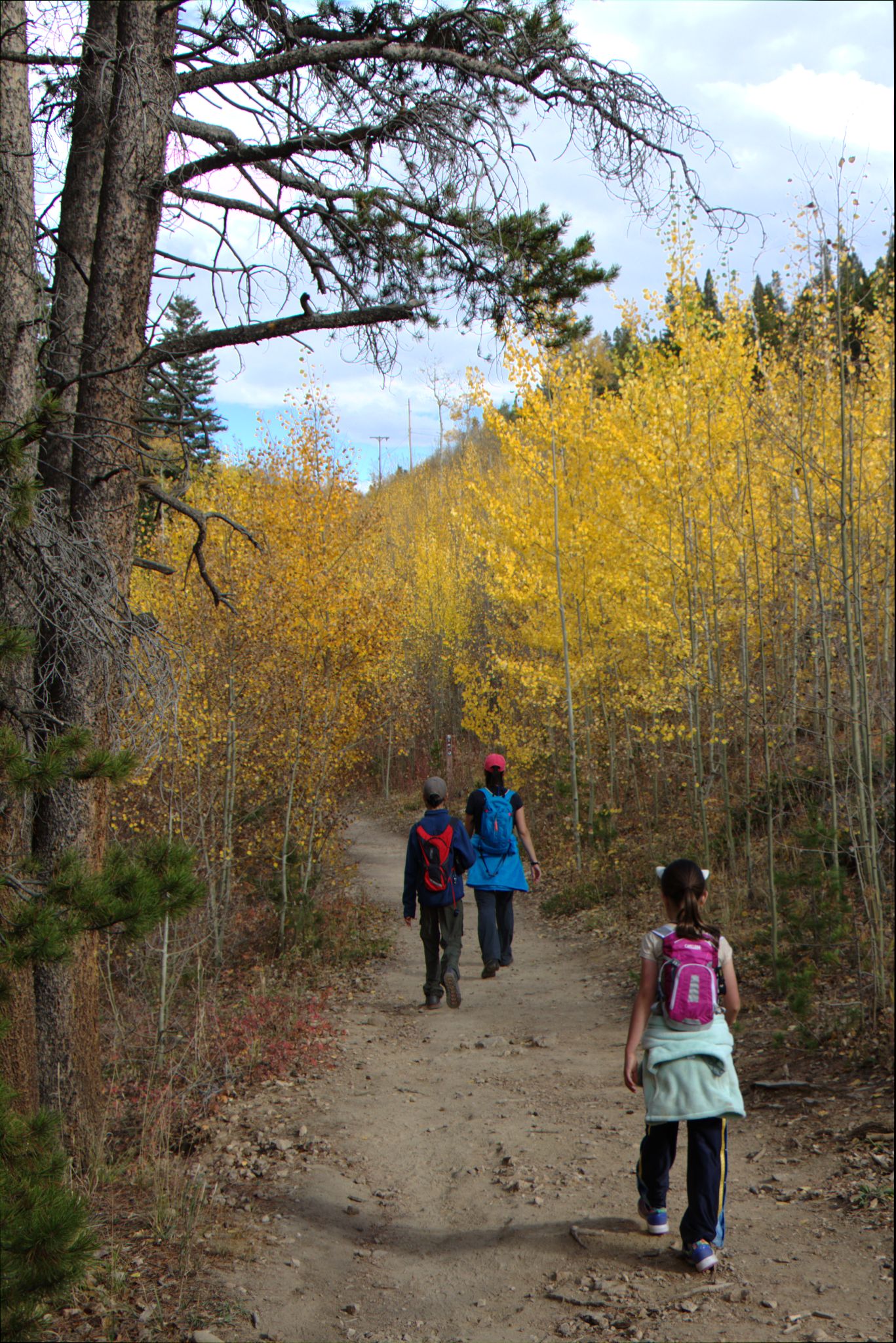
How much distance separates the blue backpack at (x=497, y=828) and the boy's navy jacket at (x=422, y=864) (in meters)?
0.36

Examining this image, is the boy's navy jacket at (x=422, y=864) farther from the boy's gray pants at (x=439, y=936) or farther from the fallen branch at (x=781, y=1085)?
the fallen branch at (x=781, y=1085)

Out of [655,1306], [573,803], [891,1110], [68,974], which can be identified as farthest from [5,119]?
[573,803]

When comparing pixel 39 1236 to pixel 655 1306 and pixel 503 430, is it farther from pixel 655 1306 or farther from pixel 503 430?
pixel 503 430

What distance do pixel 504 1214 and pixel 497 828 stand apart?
4.15 m

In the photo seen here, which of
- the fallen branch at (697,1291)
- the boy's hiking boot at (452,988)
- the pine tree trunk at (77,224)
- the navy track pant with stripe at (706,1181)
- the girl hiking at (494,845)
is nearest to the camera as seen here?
the fallen branch at (697,1291)

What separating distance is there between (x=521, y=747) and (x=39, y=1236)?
13.8 metres

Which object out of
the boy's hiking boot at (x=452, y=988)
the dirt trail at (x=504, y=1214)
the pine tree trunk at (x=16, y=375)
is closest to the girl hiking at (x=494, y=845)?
the boy's hiking boot at (x=452, y=988)

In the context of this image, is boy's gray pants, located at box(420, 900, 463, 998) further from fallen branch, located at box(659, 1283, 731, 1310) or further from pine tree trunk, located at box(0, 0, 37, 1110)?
fallen branch, located at box(659, 1283, 731, 1310)

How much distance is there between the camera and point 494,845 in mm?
8422

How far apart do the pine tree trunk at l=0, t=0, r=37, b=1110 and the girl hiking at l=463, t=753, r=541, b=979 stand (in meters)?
4.24

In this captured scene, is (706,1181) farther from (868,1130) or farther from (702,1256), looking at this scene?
(868,1130)

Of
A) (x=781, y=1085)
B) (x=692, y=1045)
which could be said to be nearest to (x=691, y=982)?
(x=692, y=1045)

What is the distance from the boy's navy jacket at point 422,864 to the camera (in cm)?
788

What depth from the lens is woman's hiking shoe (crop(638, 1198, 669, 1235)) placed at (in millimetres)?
3959
